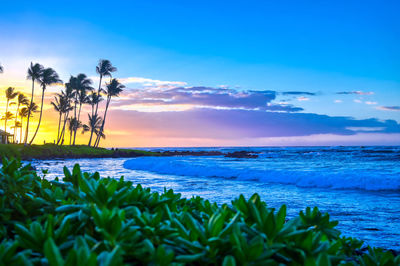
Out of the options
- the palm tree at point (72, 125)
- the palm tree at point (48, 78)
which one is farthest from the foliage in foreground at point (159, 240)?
the palm tree at point (72, 125)

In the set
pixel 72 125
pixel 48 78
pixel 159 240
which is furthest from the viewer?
pixel 72 125

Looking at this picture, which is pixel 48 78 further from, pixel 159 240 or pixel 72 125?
pixel 159 240

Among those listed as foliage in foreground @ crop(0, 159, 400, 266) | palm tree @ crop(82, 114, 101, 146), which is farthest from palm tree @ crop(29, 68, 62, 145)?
foliage in foreground @ crop(0, 159, 400, 266)

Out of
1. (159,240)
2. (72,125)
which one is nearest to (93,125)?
(72,125)

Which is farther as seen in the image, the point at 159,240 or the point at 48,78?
the point at 48,78

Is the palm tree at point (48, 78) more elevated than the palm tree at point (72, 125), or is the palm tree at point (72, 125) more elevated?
the palm tree at point (48, 78)

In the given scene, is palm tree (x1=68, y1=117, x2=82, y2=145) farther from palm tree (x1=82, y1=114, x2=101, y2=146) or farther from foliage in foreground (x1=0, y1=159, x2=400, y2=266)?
foliage in foreground (x1=0, y1=159, x2=400, y2=266)

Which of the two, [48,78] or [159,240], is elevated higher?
[48,78]

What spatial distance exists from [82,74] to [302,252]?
59.2 m

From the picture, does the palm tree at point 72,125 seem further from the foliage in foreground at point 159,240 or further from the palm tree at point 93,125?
the foliage in foreground at point 159,240

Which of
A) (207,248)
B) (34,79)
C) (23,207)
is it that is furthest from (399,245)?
(34,79)

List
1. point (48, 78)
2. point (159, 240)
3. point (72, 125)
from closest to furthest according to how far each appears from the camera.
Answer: point (159, 240), point (48, 78), point (72, 125)

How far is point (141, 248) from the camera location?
46.6 inches

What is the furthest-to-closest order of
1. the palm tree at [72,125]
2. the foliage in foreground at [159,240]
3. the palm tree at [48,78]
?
the palm tree at [72,125] < the palm tree at [48,78] < the foliage in foreground at [159,240]
